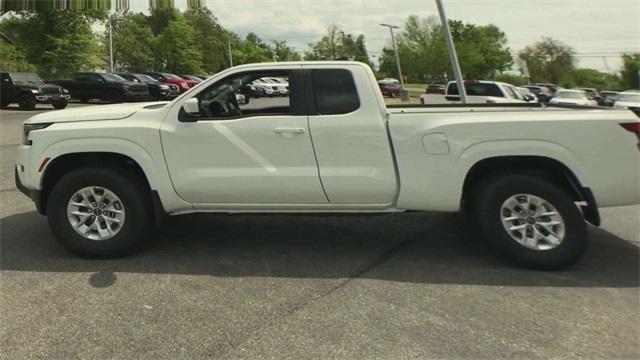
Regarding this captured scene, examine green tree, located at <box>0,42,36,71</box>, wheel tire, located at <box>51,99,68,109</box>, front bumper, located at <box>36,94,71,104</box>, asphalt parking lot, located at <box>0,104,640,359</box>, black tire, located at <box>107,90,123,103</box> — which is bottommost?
asphalt parking lot, located at <box>0,104,640,359</box>

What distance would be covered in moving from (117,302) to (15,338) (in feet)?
2.29

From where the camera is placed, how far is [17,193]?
7.11 meters

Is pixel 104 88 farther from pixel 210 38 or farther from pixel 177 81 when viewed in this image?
pixel 210 38

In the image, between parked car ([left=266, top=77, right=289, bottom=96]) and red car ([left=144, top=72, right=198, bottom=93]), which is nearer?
parked car ([left=266, top=77, right=289, bottom=96])

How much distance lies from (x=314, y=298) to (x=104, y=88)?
23456 millimetres

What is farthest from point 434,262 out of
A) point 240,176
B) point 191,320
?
point 191,320

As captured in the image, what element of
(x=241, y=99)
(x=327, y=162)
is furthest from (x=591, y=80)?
Answer: (x=327, y=162)

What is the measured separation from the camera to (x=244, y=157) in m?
4.54

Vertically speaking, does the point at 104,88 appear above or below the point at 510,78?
below

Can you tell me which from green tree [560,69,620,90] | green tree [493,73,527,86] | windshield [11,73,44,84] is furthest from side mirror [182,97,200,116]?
green tree [560,69,620,90]

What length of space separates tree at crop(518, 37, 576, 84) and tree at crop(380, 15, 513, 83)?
4.52 metres

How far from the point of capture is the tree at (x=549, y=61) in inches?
3430

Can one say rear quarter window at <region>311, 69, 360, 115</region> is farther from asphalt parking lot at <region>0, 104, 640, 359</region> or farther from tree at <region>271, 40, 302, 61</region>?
tree at <region>271, 40, 302, 61</region>

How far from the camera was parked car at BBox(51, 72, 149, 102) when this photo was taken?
79.2ft
